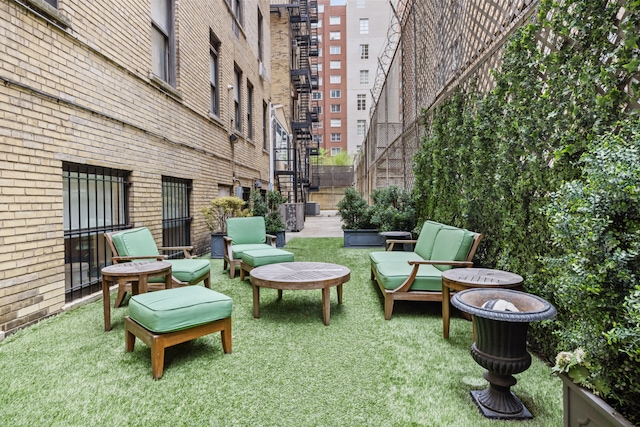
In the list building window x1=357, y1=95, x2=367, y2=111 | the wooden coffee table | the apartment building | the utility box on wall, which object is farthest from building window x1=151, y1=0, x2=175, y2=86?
building window x1=357, y1=95, x2=367, y2=111

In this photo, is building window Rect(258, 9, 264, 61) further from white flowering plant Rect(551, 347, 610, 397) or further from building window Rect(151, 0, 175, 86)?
white flowering plant Rect(551, 347, 610, 397)

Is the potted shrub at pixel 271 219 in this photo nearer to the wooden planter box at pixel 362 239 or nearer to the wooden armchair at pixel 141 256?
the wooden planter box at pixel 362 239

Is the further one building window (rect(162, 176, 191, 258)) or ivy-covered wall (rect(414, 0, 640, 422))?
building window (rect(162, 176, 191, 258))

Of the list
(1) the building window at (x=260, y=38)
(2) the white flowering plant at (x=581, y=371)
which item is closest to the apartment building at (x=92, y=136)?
(2) the white flowering plant at (x=581, y=371)

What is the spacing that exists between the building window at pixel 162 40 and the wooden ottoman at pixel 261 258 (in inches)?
140

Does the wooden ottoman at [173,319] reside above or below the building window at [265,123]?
below

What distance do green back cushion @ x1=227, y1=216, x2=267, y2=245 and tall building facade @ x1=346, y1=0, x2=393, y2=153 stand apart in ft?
120

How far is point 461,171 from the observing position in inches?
186

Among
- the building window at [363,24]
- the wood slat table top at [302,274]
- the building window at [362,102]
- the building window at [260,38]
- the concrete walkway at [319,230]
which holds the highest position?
the building window at [363,24]

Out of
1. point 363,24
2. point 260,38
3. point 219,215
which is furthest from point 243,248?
point 363,24

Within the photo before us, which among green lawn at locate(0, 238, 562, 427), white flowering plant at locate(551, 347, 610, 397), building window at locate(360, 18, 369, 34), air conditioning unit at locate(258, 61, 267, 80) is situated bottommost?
green lawn at locate(0, 238, 562, 427)

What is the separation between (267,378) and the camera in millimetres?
2486

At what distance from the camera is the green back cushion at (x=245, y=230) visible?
6309mm

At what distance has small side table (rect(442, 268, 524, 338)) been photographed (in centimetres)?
280
